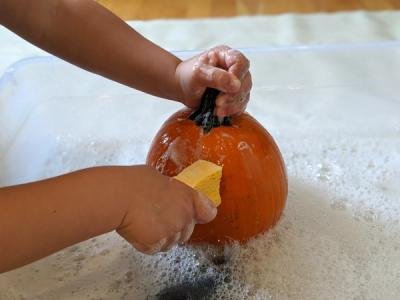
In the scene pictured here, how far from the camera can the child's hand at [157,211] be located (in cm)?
45

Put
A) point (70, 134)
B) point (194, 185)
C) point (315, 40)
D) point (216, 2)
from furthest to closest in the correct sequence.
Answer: point (216, 2) → point (315, 40) → point (70, 134) → point (194, 185)

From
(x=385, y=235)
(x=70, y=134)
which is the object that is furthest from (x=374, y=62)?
(x=70, y=134)

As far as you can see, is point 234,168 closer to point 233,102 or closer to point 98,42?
point 233,102

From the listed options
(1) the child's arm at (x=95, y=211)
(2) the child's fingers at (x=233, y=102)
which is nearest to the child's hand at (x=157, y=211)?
(1) the child's arm at (x=95, y=211)

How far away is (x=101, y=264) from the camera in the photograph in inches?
22.4

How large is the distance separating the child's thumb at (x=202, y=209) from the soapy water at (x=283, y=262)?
79 millimetres

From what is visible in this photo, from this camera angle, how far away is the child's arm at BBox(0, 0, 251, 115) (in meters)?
0.60

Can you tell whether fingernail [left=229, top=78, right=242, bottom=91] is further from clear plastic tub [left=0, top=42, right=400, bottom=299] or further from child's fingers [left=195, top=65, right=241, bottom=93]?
clear plastic tub [left=0, top=42, right=400, bottom=299]

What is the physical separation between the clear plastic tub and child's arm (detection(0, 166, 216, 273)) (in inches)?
3.8

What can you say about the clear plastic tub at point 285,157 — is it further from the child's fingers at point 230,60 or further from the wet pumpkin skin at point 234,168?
the child's fingers at point 230,60

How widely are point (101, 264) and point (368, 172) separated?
0.32 meters

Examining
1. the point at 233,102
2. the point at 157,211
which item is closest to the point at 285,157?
the point at 233,102

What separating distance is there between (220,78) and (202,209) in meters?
0.13

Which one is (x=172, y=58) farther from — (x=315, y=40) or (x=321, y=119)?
(x=315, y=40)
